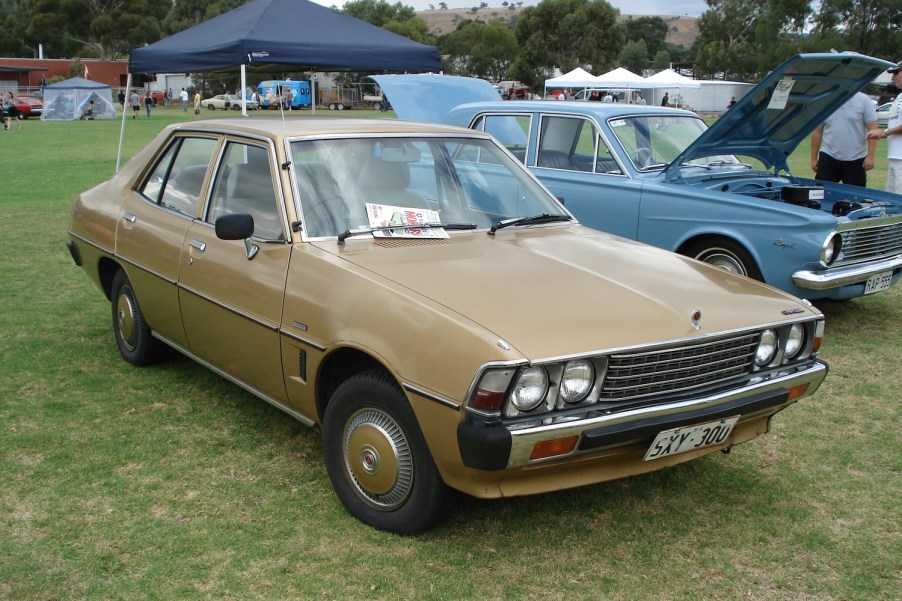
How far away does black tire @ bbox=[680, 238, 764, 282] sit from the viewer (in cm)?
626

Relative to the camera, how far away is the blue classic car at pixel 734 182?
6039mm

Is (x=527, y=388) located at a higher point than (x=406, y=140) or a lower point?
lower

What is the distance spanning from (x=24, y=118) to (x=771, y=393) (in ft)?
147

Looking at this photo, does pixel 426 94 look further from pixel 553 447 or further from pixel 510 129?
pixel 553 447

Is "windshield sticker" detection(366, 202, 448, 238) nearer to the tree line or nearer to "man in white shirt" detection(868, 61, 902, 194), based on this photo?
"man in white shirt" detection(868, 61, 902, 194)

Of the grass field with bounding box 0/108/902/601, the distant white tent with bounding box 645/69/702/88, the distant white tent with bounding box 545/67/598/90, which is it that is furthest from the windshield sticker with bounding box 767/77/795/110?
the distant white tent with bounding box 545/67/598/90

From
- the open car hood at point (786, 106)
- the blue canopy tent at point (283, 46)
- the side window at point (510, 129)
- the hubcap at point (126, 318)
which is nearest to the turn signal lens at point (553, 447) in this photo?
the hubcap at point (126, 318)

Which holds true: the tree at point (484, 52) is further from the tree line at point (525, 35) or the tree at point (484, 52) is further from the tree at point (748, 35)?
the tree at point (748, 35)

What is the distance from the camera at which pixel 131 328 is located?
5.20 metres

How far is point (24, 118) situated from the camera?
4097 cm

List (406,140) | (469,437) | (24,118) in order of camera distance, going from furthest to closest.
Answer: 1. (24,118)
2. (406,140)
3. (469,437)

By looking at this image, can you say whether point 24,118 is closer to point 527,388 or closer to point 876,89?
point 527,388

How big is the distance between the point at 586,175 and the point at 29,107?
1634 inches

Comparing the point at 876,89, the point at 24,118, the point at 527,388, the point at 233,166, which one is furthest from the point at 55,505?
the point at 876,89
